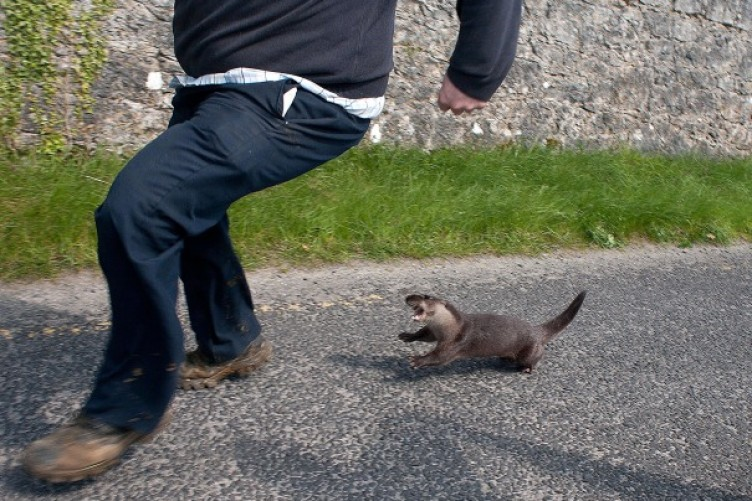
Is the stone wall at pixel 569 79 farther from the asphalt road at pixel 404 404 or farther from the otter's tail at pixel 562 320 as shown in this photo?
the otter's tail at pixel 562 320

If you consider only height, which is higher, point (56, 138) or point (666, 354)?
point (666, 354)

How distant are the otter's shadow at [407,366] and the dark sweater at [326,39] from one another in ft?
4.49

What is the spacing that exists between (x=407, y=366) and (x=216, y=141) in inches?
63.3

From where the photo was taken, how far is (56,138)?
5480 millimetres

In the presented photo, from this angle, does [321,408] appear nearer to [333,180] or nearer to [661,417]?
[661,417]

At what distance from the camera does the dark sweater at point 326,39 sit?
2453 millimetres

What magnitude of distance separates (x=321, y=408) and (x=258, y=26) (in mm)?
1441

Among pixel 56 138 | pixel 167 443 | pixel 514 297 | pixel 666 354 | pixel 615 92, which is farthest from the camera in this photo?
pixel 615 92

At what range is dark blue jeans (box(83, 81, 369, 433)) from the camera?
233cm

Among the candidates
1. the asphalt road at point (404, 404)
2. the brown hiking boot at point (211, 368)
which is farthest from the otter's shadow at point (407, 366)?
the brown hiking boot at point (211, 368)

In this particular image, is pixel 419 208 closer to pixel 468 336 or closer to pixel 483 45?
pixel 468 336

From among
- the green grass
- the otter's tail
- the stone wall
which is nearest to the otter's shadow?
the otter's tail

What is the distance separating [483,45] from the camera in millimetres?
2510

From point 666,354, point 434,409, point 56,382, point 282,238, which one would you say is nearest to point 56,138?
point 282,238
